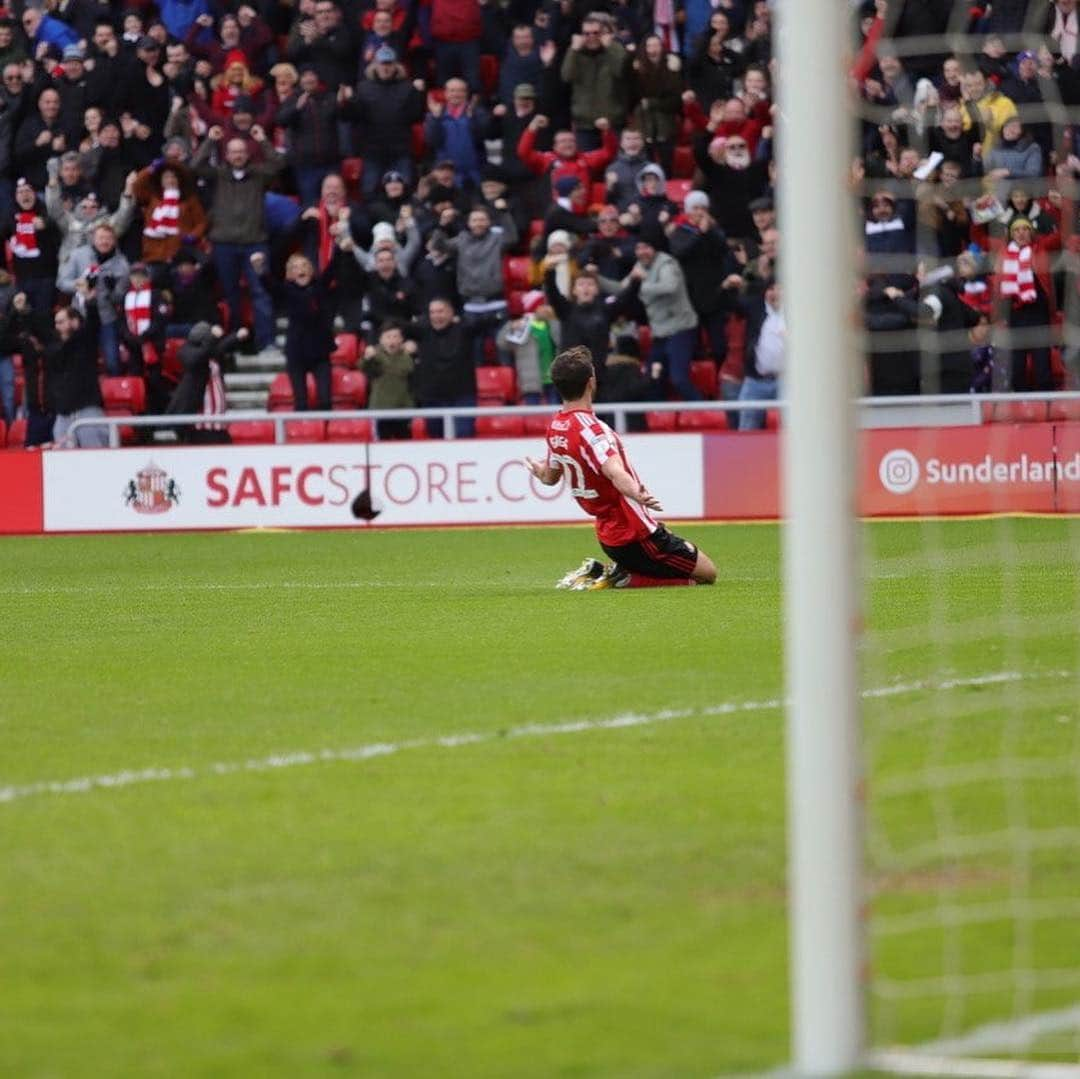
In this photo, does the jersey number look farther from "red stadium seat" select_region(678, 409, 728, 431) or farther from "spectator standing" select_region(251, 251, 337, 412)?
"spectator standing" select_region(251, 251, 337, 412)

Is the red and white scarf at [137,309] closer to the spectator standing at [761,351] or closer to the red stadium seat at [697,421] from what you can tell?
the red stadium seat at [697,421]

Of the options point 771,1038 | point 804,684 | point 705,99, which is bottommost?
point 771,1038

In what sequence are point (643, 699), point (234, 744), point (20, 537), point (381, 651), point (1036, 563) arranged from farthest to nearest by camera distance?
1. point (20, 537)
2. point (1036, 563)
3. point (381, 651)
4. point (643, 699)
5. point (234, 744)

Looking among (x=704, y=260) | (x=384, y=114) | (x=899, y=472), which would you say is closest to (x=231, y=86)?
(x=384, y=114)

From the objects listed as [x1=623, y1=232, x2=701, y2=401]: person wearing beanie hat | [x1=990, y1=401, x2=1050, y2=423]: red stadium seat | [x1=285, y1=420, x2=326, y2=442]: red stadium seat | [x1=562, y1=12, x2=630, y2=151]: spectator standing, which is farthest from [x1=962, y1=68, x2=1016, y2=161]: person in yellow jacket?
[x1=285, y1=420, x2=326, y2=442]: red stadium seat

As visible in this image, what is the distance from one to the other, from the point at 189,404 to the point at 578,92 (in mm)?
5610

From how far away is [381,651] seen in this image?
11.6m

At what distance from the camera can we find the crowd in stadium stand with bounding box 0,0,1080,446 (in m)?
24.0

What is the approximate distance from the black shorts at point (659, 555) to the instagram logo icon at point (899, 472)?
307 inches

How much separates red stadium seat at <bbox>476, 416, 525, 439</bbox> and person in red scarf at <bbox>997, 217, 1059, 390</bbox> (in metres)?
5.08

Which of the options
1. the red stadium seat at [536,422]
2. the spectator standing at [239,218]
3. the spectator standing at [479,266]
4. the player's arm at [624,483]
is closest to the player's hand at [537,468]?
the player's arm at [624,483]

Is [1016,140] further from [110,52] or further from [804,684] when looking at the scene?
[804,684]

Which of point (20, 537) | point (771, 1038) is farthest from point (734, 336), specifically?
point (771, 1038)

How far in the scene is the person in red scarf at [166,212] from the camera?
26.0 metres
